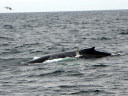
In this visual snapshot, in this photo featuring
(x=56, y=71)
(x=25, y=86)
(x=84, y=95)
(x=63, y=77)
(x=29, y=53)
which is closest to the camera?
(x=84, y=95)

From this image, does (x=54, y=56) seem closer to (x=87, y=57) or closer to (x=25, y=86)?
(x=87, y=57)

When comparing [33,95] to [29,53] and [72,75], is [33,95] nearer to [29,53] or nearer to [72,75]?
[72,75]

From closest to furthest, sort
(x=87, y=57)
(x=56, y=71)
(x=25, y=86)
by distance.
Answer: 1. (x=25, y=86)
2. (x=56, y=71)
3. (x=87, y=57)

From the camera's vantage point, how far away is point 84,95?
14750mm

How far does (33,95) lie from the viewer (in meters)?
14.9

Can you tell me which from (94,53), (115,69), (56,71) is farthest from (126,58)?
(56,71)

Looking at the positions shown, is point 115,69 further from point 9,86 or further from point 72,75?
point 9,86

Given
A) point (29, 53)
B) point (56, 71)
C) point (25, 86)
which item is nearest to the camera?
point (25, 86)

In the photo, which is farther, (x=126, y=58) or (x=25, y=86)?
(x=126, y=58)

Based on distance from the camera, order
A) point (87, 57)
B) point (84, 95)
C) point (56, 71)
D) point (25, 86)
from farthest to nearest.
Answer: point (87, 57), point (56, 71), point (25, 86), point (84, 95)

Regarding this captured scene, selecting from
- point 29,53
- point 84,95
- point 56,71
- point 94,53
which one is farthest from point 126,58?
point 84,95

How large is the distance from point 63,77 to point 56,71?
4.85ft

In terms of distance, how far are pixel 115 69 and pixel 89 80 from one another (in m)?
3.06

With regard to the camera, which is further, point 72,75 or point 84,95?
point 72,75
